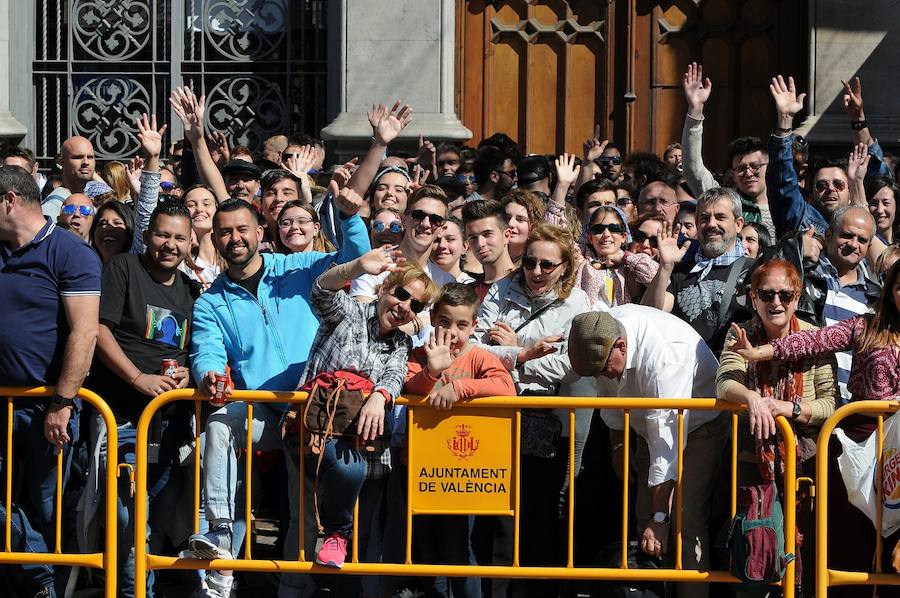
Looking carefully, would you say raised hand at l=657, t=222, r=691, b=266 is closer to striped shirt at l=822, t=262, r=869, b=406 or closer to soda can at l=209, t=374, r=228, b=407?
striped shirt at l=822, t=262, r=869, b=406

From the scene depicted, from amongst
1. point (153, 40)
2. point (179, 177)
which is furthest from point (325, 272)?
point (153, 40)

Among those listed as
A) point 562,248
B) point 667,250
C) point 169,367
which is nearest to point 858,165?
point 667,250

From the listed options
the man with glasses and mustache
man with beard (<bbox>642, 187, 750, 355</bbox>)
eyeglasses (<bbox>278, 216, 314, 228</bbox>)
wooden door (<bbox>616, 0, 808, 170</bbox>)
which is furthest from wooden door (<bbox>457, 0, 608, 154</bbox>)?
man with beard (<bbox>642, 187, 750, 355</bbox>)

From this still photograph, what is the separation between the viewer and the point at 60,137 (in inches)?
564

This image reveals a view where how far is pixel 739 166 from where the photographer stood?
968 centimetres

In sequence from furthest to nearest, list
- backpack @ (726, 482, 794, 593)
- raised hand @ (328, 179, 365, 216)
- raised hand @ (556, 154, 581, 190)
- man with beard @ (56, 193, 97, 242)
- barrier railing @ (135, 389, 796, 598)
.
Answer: raised hand @ (556, 154, 581, 190), man with beard @ (56, 193, 97, 242), raised hand @ (328, 179, 365, 216), barrier railing @ (135, 389, 796, 598), backpack @ (726, 482, 794, 593)

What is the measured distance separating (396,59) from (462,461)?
301 inches

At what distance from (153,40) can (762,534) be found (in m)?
9.74

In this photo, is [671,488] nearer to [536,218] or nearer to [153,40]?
[536,218]

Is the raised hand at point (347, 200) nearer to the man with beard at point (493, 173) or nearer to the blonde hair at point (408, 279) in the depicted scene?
the blonde hair at point (408, 279)

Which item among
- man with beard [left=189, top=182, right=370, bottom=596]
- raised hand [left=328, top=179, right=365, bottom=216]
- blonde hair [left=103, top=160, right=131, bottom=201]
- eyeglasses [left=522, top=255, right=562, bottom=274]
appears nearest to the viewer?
man with beard [left=189, top=182, right=370, bottom=596]

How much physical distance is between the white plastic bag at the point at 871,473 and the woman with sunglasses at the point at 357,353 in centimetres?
209

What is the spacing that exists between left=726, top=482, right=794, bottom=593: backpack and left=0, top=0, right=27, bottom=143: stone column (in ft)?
31.7

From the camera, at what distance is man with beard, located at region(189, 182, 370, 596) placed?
22.1ft
